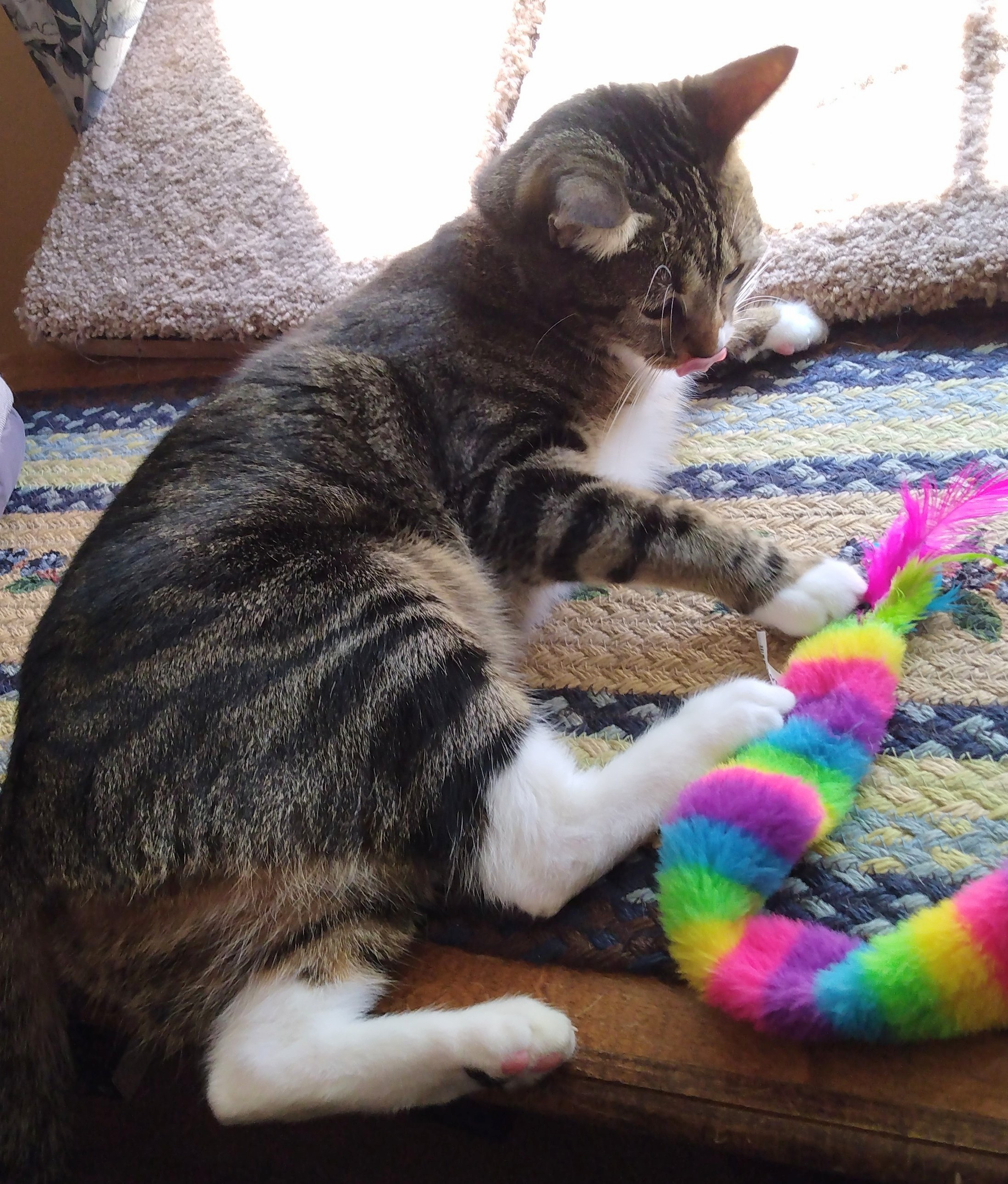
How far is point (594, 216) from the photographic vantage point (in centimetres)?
98

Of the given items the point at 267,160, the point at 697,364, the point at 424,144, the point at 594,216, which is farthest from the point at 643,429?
the point at 267,160

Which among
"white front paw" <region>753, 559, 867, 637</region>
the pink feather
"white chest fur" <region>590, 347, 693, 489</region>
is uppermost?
"white chest fur" <region>590, 347, 693, 489</region>

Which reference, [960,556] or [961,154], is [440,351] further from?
[961,154]

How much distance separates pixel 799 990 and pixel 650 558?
54 cm

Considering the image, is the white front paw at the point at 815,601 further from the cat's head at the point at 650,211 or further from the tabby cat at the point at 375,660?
the cat's head at the point at 650,211

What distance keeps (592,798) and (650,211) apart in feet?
2.49

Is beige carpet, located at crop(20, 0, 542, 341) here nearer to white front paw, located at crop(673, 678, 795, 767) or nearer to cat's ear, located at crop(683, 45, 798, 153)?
cat's ear, located at crop(683, 45, 798, 153)

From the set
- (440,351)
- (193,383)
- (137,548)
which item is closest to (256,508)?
(137,548)

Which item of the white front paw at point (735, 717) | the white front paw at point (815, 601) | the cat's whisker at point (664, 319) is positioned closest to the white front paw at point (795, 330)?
the cat's whisker at point (664, 319)

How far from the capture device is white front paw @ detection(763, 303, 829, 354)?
140 centimetres

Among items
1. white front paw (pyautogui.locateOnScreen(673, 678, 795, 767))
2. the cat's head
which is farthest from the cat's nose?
white front paw (pyautogui.locateOnScreen(673, 678, 795, 767))

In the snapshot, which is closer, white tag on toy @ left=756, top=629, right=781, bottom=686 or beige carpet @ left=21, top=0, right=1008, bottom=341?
white tag on toy @ left=756, top=629, right=781, bottom=686

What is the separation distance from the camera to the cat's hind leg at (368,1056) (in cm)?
75

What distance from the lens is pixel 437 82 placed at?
2.02 m
